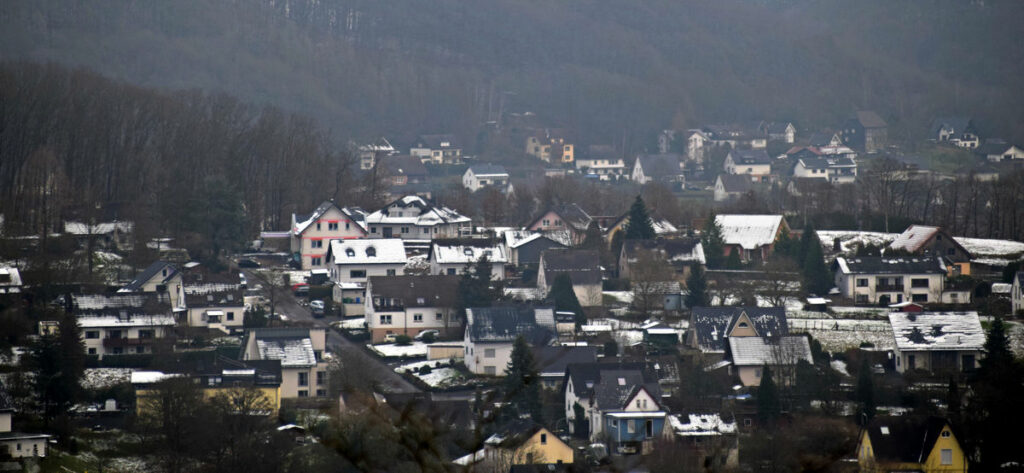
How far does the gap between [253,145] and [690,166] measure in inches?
1195

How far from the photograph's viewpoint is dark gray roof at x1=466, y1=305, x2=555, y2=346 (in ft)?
97.7

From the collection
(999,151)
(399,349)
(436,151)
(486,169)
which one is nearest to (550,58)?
(436,151)

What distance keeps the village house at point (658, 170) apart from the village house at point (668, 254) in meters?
29.0

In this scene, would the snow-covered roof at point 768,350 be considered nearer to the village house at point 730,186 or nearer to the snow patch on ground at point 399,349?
the snow patch on ground at point 399,349

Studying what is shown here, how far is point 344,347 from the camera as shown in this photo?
3056 centimetres

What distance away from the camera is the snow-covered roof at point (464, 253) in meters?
37.1

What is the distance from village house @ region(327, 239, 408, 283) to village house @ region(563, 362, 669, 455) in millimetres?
10994

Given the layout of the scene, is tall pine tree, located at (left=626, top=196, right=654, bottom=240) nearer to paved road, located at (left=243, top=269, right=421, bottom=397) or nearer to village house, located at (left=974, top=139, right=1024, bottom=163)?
paved road, located at (left=243, top=269, right=421, bottom=397)

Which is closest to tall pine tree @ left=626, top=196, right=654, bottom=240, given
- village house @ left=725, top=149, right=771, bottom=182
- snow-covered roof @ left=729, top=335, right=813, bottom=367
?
snow-covered roof @ left=729, top=335, right=813, bottom=367

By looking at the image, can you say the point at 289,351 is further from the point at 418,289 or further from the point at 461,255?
the point at 461,255

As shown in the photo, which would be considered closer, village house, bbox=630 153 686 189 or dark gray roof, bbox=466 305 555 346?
dark gray roof, bbox=466 305 555 346

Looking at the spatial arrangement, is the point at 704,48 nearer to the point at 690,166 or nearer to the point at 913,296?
the point at 690,166

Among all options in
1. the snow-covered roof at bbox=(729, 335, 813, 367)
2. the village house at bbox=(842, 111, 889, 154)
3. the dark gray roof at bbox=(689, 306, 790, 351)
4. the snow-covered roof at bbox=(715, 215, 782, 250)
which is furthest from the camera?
the village house at bbox=(842, 111, 889, 154)

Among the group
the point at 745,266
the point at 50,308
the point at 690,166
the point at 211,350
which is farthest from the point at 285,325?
the point at 690,166
